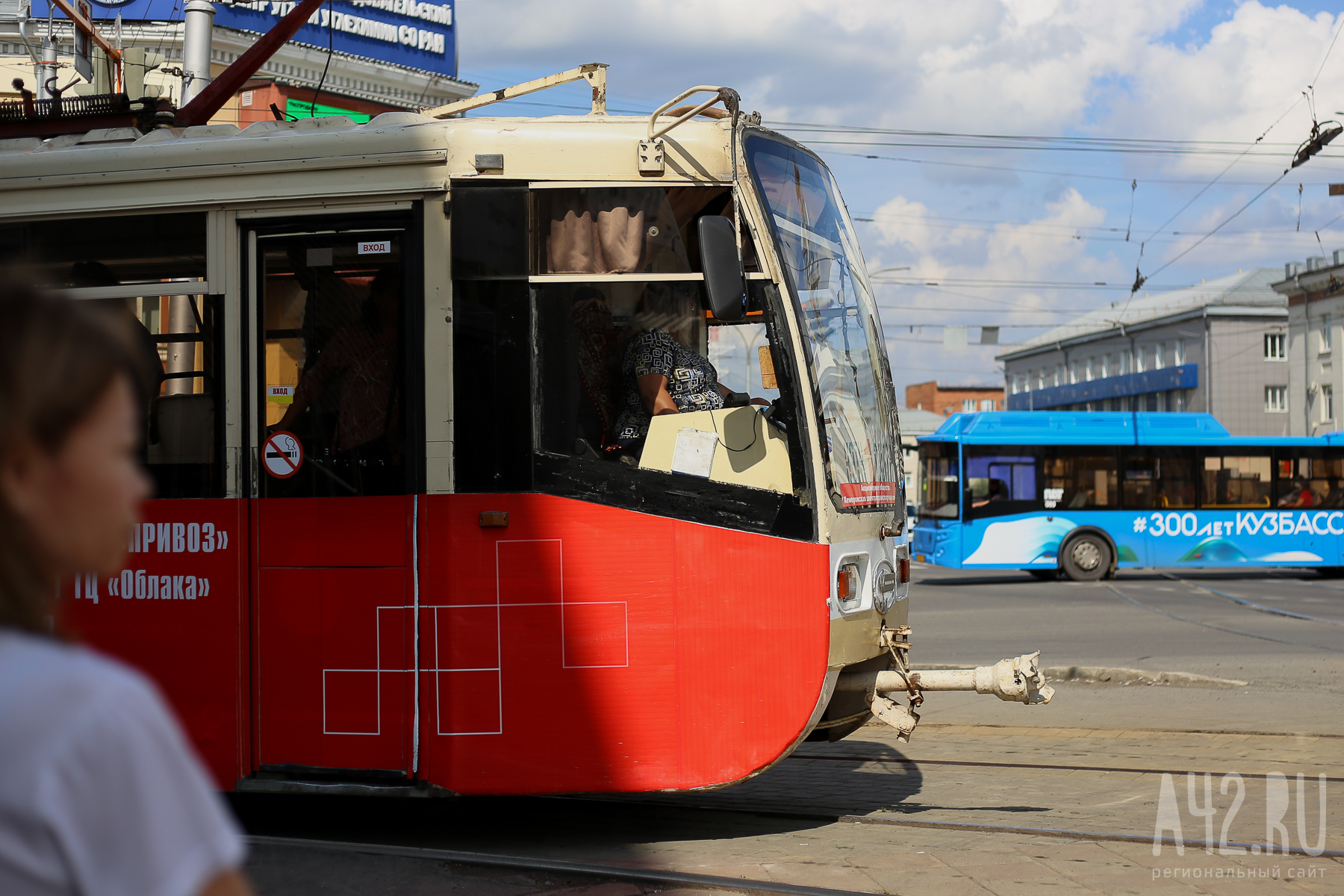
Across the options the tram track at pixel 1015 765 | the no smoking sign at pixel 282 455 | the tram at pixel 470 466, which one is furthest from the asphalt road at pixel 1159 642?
the no smoking sign at pixel 282 455

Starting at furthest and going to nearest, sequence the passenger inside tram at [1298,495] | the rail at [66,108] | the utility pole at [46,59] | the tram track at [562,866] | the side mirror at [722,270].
Result: the passenger inside tram at [1298,495] < the utility pole at [46,59] < the rail at [66,108] < the side mirror at [722,270] < the tram track at [562,866]

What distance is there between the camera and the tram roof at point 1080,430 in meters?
23.7

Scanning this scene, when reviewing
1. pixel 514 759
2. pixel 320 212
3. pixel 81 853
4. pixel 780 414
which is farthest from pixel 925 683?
pixel 81 853

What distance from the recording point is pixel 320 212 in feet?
17.1

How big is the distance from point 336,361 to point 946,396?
362 ft

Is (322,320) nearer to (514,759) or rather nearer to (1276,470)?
(514,759)

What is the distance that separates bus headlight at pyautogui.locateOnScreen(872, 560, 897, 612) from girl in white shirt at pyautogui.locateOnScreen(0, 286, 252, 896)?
442 cm

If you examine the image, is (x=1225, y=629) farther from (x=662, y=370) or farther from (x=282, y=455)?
(x=282, y=455)

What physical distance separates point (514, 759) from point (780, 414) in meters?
1.79

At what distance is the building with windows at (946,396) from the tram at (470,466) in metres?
105

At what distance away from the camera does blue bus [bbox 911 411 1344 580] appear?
23.6 m

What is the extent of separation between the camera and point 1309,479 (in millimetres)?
24359

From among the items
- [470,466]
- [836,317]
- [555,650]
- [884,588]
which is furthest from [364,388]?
[884,588]

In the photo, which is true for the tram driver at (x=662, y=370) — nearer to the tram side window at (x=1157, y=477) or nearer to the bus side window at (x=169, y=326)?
the bus side window at (x=169, y=326)
